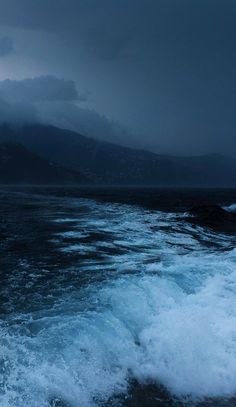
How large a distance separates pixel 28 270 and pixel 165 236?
12797 mm

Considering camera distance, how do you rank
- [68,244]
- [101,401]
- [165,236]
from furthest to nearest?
[165,236]
[68,244]
[101,401]

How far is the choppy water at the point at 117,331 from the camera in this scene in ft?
21.8

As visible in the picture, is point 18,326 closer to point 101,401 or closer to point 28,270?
point 101,401

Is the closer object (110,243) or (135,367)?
(135,367)

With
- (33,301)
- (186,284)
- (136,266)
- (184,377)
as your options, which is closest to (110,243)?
(136,266)

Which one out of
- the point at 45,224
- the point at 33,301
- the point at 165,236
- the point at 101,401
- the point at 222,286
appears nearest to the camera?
the point at 101,401

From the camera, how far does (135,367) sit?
7.47 metres

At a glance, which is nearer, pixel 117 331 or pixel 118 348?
pixel 118 348

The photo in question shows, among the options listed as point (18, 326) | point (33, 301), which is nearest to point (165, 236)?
point (33, 301)

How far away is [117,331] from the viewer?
8.68 meters

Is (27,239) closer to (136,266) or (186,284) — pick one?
(136,266)

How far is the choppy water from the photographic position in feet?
21.8

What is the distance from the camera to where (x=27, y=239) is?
22.3 meters

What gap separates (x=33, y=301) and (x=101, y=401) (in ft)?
15.9
